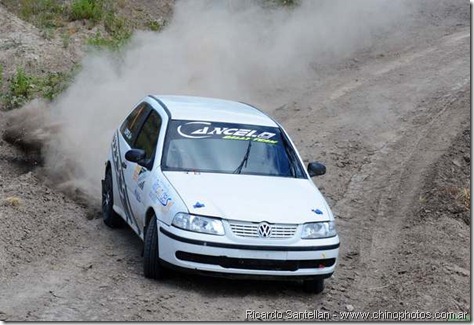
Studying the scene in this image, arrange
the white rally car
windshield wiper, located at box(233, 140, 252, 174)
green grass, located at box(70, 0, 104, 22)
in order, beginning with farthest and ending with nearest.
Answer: green grass, located at box(70, 0, 104, 22) → windshield wiper, located at box(233, 140, 252, 174) → the white rally car

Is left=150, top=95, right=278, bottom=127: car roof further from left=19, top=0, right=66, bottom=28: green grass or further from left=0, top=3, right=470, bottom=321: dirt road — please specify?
left=19, top=0, right=66, bottom=28: green grass

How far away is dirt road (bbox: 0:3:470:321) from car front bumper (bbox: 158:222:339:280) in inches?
10.2

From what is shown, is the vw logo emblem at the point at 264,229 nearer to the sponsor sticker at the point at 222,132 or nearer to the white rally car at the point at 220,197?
the white rally car at the point at 220,197

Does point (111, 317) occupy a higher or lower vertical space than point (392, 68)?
higher

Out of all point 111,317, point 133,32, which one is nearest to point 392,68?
point 133,32

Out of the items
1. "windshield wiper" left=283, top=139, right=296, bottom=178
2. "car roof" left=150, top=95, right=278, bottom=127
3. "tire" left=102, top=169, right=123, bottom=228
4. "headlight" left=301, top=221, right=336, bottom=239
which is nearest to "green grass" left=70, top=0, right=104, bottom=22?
"tire" left=102, top=169, right=123, bottom=228

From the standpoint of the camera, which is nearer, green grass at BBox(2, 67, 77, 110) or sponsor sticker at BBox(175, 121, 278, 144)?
sponsor sticker at BBox(175, 121, 278, 144)

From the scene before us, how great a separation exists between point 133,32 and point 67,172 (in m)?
8.05

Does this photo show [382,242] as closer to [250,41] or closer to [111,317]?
[111,317]

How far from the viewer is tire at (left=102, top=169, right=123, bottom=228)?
33.7ft

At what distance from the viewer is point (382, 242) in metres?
10.1

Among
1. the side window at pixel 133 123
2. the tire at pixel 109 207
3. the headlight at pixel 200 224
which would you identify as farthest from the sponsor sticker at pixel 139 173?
the headlight at pixel 200 224

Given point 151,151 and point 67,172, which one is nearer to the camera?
point 151,151

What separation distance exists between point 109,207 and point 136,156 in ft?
5.37
